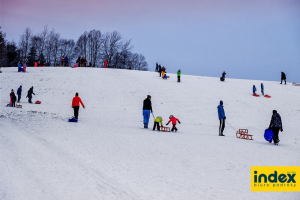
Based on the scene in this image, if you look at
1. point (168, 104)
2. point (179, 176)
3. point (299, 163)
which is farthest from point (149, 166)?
point (168, 104)

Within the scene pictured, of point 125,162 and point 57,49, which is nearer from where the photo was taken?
point 125,162

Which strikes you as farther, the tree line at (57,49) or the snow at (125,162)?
the tree line at (57,49)

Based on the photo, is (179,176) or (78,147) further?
(78,147)

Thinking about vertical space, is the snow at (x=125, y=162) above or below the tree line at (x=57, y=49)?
below

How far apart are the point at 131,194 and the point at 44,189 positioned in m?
1.87

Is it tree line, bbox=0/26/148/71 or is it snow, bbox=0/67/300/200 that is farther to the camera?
tree line, bbox=0/26/148/71

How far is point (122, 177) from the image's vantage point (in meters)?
6.74

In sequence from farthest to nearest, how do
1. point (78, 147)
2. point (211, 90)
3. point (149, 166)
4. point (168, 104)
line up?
point (211, 90) < point (168, 104) < point (78, 147) < point (149, 166)

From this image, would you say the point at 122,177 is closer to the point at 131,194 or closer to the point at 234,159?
the point at 131,194

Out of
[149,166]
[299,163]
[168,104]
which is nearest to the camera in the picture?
[149,166]

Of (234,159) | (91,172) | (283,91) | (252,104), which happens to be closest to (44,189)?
(91,172)

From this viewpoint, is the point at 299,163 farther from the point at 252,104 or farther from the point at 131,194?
the point at 252,104

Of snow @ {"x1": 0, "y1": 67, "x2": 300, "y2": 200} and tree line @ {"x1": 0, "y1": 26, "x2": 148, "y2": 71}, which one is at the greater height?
tree line @ {"x1": 0, "y1": 26, "x2": 148, "y2": 71}

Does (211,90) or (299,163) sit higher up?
(211,90)
